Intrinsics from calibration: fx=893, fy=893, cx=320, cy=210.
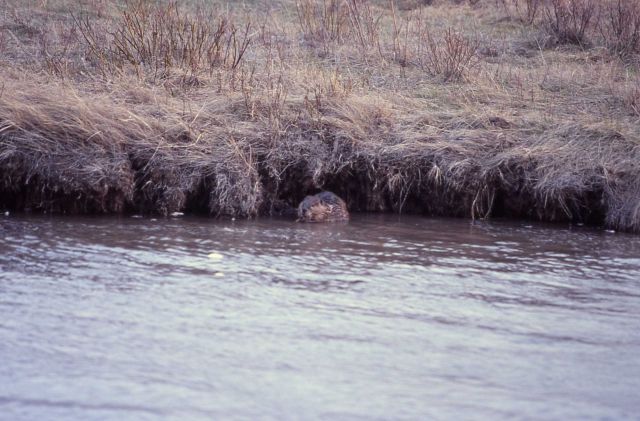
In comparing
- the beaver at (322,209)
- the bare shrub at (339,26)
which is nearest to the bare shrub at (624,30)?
the bare shrub at (339,26)

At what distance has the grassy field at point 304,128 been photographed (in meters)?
8.27

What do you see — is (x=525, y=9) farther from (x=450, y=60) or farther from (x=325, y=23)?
A: (x=450, y=60)

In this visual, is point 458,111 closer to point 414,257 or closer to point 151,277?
point 414,257

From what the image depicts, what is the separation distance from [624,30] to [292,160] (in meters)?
6.19

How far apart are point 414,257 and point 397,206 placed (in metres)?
1.94

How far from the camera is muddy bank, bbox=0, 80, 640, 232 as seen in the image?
816 centimetres

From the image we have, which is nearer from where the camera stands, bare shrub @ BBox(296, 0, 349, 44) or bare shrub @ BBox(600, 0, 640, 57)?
bare shrub @ BBox(600, 0, 640, 57)

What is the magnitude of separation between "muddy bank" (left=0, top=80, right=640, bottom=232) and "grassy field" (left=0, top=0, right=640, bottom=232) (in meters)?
0.02

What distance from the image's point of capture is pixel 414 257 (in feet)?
22.7

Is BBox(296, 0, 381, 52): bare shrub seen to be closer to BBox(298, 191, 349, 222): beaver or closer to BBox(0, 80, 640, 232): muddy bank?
BBox(0, 80, 640, 232): muddy bank

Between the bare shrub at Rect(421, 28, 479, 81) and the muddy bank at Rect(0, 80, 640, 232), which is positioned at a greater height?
the bare shrub at Rect(421, 28, 479, 81)

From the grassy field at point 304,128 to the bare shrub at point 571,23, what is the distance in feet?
3.35

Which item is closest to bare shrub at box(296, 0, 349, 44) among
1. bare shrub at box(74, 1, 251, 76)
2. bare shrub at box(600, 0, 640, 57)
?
bare shrub at box(74, 1, 251, 76)

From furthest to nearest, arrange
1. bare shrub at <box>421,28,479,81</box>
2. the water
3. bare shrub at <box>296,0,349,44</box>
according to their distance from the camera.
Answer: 1. bare shrub at <box>296,0,349,44</box>
2. bare shrub at <box>421,28,479,81</box>
3. the water
